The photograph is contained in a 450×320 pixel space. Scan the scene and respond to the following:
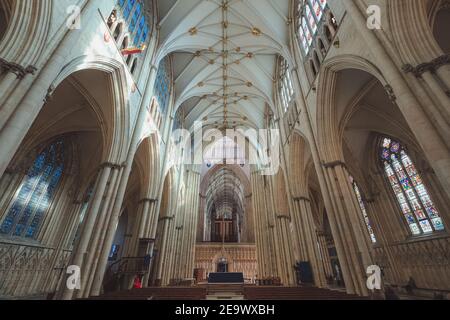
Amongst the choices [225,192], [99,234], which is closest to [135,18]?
[99,234]

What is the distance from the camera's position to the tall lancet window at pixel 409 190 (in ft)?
34.8

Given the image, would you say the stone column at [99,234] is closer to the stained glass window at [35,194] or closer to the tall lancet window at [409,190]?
the stained glass window at [35,194]

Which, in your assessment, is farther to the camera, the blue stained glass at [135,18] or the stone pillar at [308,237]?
the stone pillar at [308,237]

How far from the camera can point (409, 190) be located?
38.7 feet

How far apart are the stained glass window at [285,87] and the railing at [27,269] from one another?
15727mm

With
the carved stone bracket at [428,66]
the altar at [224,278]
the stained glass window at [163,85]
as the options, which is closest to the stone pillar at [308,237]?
the altar at [224,278]

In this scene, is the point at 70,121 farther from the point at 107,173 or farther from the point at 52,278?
the point at 52,278

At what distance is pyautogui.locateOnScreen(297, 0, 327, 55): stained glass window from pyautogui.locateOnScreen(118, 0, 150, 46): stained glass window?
8.41 metres

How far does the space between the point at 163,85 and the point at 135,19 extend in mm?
5133

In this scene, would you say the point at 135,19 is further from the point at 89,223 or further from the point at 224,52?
the point at 89,223

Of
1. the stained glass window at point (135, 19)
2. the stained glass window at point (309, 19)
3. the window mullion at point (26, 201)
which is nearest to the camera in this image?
the stained glass window at point (309, 19)

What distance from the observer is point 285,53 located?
1295cm

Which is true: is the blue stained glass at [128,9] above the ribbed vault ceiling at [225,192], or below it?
below

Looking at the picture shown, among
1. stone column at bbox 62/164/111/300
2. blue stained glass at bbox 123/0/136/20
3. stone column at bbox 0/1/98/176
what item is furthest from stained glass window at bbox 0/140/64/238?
stone column at bbox 0/1/98/176
